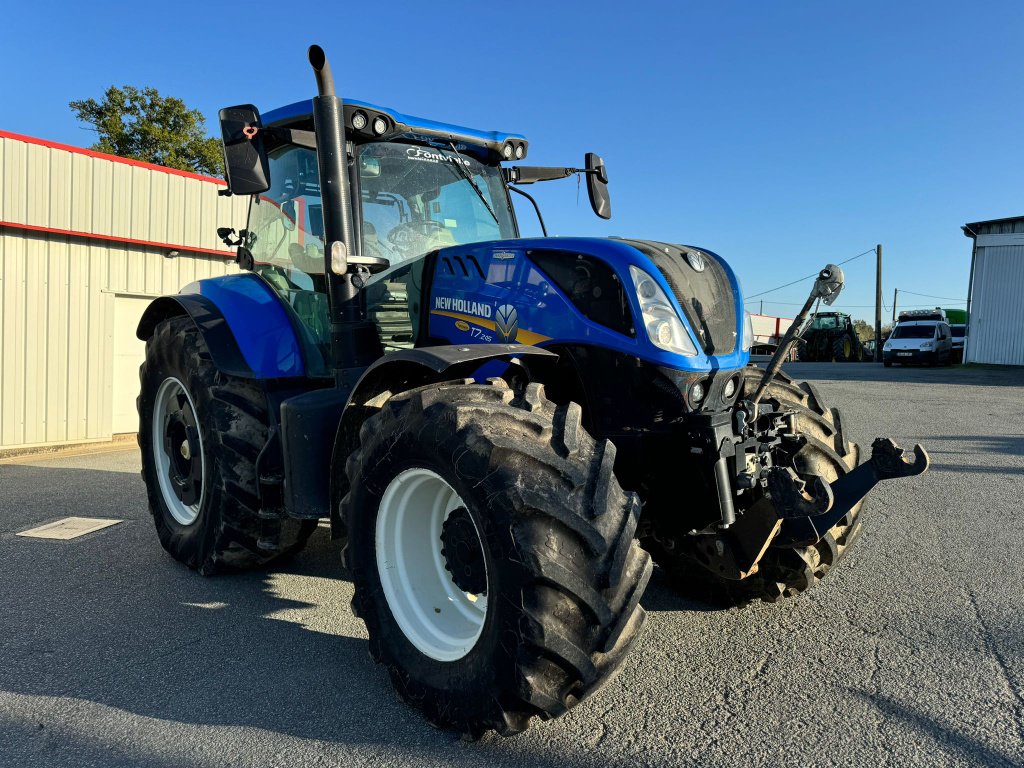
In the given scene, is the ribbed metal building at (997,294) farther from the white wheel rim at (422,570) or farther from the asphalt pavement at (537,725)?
the white wheel rim at (422,570)

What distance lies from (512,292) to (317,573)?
7.11ft

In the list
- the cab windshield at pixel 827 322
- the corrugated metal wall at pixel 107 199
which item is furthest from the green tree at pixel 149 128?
the cab windshield at pixel 827 322

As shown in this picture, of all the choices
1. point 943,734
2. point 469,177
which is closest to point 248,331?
point 469,177

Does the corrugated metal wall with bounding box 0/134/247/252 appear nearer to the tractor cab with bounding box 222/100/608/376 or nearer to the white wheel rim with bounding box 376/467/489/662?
the tractor cab with bounding box 222/100/608/376

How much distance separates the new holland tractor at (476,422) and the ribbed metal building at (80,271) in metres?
5.48

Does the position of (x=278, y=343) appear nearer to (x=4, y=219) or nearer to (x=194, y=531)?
(x=194, y=531)

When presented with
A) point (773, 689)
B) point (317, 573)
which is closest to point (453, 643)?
point (773, 689)

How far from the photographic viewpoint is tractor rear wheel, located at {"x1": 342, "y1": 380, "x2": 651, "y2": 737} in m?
2.32

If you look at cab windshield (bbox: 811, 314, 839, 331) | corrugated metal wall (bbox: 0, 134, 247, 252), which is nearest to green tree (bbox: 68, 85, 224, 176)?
corrugated metal wall (bbox: 0, 134, 247, 252)

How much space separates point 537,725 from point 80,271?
8.95m

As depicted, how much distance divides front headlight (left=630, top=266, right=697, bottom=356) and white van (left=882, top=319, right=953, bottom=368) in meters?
27.6

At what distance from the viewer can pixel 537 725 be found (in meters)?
2.66

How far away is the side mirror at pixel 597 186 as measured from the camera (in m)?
4.54

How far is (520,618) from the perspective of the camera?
7.68ft
